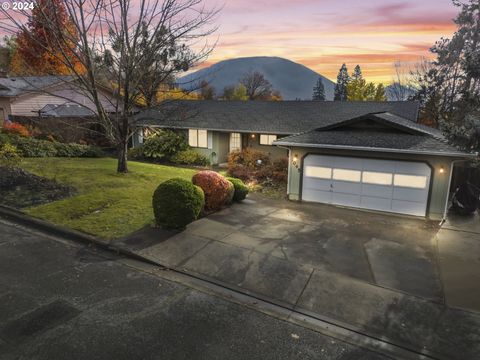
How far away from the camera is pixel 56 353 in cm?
467

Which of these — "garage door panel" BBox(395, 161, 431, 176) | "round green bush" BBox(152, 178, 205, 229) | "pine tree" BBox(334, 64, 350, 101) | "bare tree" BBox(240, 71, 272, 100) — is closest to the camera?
"round green bush" BBox(152, 178, 205, 229)

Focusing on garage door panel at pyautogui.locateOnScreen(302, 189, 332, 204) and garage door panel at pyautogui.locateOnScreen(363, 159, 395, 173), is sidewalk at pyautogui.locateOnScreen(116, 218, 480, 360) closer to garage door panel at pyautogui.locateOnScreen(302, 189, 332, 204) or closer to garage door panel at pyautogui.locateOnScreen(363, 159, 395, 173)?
garage door panel at pyautogui.locateOnScreen(363, 159, 395, 173)

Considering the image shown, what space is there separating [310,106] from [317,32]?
6.76 metres

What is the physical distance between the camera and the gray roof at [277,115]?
68.0ft

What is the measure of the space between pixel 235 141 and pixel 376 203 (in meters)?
12.8

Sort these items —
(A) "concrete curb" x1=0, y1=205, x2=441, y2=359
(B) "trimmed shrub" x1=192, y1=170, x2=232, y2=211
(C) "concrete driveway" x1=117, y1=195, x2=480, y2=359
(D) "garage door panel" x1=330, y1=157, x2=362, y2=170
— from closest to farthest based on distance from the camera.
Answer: (A) "concrete curb" x1=0, y1=205, x2=441, y2=359 → (C) "concrete driveway" x1=117, y1=195, x2=480, y2=359 → (B) "trimmed shrub" x1=192, y1=170, x2=232, y2=211 → (D) "garage door panel" x1=330, y1=157, x2=362, y2=170

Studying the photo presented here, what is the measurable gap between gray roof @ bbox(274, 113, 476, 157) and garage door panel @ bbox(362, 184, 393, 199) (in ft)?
5.51

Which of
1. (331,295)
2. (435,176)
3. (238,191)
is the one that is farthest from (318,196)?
(331,295)

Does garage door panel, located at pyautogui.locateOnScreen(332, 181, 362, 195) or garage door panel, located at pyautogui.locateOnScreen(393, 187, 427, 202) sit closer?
garage door panel, located at pyautogui.locateOnScreen(393, 187, 427, 202)

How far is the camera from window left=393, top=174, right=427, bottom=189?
1241cm

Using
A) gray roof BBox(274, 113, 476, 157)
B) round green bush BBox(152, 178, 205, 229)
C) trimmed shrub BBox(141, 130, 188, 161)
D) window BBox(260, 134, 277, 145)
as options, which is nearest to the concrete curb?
round green bush BBox(152, 178, 205, 229)

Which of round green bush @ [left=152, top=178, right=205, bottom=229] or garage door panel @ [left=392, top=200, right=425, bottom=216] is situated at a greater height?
round green bush @ [left=152, top=178, right=205, bottom=229]

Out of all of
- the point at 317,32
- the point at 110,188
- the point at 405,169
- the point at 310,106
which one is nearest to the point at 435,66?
the point at 310,106

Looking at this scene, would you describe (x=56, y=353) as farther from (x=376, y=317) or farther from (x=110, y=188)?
(x=110, y=188)
